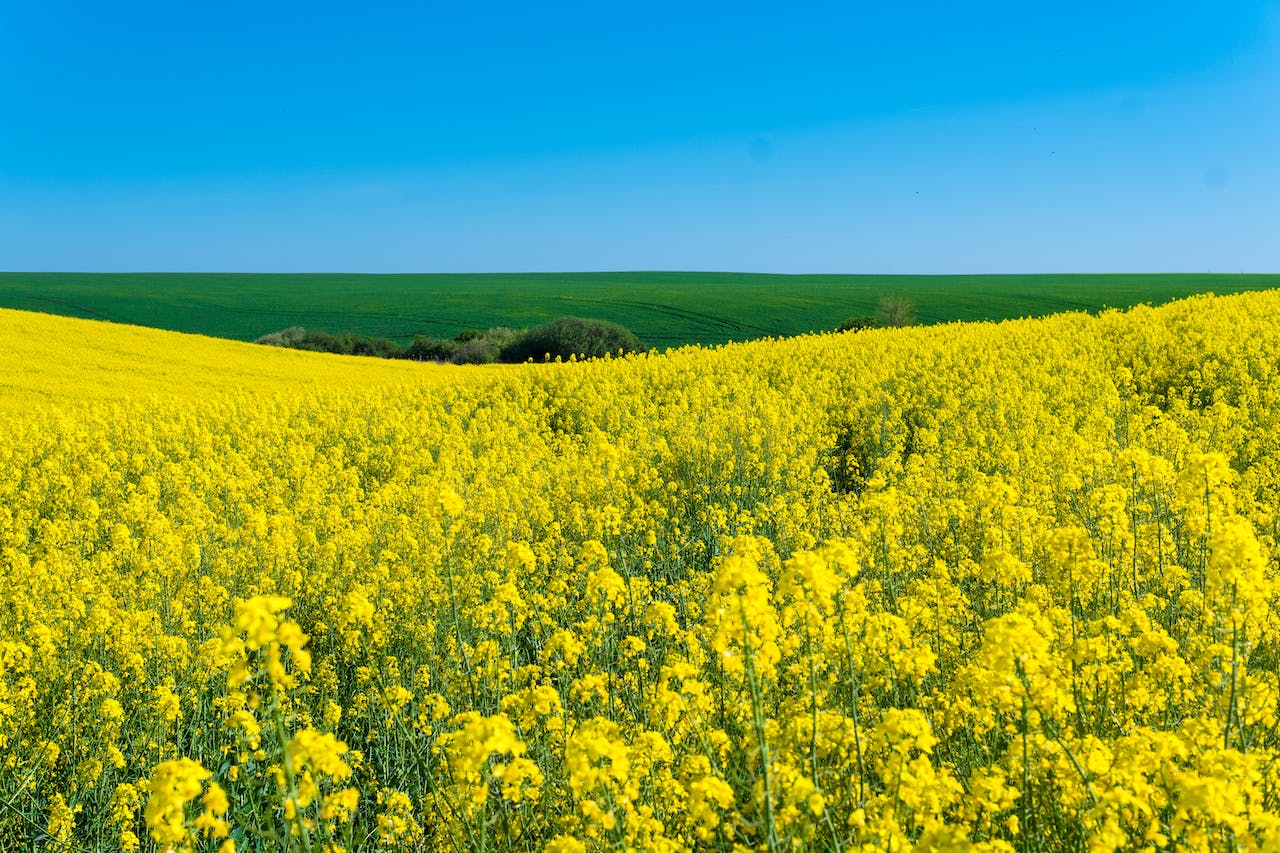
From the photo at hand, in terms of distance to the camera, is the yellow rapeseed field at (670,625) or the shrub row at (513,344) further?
the shrub row at (513,344)

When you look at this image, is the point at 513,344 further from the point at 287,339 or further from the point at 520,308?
the point at 520,308

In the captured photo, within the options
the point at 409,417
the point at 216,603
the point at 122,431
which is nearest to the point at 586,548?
the point at 216,603

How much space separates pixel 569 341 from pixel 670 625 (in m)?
30.3

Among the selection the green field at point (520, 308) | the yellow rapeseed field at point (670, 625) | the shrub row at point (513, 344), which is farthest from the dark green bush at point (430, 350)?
the yellow rapeseed field at point (670, 625)

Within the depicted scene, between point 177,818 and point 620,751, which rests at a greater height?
point 620,751

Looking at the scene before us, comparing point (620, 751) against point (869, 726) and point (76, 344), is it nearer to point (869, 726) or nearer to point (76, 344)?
point (869, 726)

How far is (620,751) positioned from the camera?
2.20 m

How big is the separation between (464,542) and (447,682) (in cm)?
217

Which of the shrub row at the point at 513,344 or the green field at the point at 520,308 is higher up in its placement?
the green field at the point at 520,308

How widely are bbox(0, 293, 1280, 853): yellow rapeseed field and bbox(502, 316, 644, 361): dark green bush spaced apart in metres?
20.9

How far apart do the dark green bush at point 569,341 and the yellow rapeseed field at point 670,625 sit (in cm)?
2094

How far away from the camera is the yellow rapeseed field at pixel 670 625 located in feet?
8.05

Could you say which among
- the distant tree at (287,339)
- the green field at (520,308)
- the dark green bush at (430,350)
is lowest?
the dark green bush at (430,350)

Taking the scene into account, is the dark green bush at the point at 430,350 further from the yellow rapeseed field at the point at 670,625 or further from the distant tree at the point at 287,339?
the yellow rapeseed field at the point at 670,625
